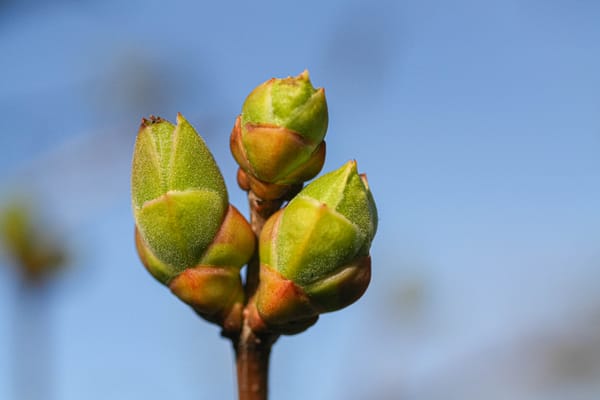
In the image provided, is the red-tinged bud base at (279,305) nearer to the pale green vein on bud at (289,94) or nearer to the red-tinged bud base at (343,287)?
the red-tinged bud base at (343,287)

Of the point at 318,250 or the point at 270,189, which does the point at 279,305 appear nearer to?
the point at 318,250

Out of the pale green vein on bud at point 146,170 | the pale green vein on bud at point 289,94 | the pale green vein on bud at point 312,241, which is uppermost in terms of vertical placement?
the pale green vein on bud at point 289,94

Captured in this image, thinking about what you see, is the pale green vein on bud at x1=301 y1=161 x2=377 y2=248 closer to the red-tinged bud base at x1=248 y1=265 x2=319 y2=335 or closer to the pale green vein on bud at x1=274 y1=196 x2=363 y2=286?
A: the pale green vein on bud at x1=274 y1=196 x2=363 y2=286

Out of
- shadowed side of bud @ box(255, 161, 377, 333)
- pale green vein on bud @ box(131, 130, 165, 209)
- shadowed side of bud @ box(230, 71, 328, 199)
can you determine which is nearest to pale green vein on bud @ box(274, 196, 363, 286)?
shadowed side of bud @ box(255, 161, 377, 333)

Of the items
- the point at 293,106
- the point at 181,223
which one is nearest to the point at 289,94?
the point at 293,106

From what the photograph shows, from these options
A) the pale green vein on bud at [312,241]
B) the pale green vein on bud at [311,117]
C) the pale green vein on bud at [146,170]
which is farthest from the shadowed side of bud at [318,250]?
the pale green vein on bud at [146,170]

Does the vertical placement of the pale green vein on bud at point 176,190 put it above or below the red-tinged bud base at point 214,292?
above

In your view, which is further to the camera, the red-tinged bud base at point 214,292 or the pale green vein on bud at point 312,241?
the red-tinged bud base at point 214,292
